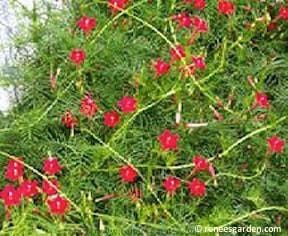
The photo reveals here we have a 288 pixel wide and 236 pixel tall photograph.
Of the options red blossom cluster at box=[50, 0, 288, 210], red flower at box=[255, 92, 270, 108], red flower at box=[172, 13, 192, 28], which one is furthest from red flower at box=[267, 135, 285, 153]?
red flower at box=[172, 13, 192, 28]

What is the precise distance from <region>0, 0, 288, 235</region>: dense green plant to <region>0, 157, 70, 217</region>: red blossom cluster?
4cm

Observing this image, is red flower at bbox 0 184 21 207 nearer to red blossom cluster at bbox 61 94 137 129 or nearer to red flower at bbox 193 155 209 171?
red blossom cluster at bbox 61 94 137 129

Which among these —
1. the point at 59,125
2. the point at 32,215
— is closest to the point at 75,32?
the point at 59,125

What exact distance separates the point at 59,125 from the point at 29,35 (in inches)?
13.7

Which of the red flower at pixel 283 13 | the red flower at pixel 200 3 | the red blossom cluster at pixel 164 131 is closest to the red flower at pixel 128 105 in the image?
the red blossom cluster at pixel 164 131

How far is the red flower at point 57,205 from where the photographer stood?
2.00 meters

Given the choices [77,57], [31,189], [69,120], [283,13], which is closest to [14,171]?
[31,189]

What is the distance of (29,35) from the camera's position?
2.55m

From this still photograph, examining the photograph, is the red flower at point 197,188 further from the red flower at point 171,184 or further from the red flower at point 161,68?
the red flower at point 161,68

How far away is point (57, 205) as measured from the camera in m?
2.00

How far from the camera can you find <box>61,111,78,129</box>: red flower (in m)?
2.29

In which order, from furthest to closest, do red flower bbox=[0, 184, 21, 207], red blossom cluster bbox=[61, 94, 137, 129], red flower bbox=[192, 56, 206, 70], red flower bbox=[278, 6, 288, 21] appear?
red flower bbox=[278, 6, 288, 21]
red flower bbox=[192, 56, 206, 70]
red blossom cluster bbox=[61, 94, 137, 129]
red flower bbox=[0, 184, 21, 207]

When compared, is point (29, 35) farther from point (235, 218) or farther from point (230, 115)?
point (235, 218)

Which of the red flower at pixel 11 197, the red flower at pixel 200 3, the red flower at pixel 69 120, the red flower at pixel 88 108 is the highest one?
the red flower at pixel 200 3
